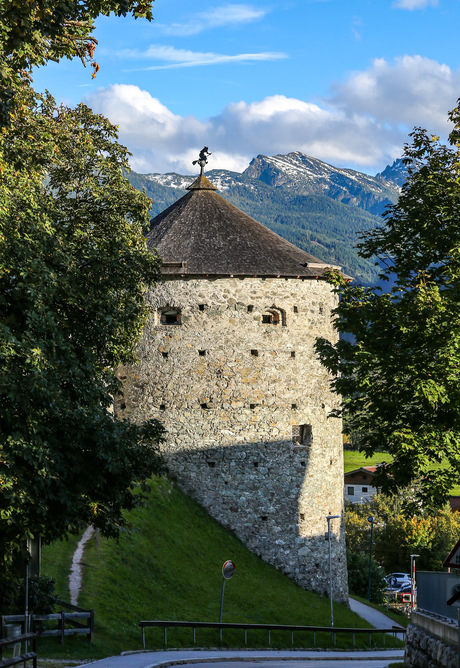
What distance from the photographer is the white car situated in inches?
2462

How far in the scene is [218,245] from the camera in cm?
3212

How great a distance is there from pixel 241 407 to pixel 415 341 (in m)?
13.8

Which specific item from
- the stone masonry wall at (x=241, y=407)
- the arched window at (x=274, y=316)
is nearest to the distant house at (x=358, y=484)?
the stone masonry wall at (x=241, y=407)

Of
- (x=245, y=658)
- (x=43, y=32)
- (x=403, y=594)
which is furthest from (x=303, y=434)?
(x=403, y=594)

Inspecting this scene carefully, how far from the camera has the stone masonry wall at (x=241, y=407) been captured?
30547 mm

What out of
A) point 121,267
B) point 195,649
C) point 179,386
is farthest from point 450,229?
point 179,386

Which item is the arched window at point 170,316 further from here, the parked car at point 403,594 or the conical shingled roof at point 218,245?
the parked car at point 403,594

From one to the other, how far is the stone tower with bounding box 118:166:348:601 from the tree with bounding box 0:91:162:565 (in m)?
13.1

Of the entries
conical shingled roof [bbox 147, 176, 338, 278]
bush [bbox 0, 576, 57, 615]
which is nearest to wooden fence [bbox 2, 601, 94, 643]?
bush [bbox 0, 576, 57, 615]

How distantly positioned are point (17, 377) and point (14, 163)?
3.99 metres

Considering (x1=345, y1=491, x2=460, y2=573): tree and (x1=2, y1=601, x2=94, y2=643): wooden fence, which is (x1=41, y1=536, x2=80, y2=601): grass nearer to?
(x1=2, y1=601, x2=94, y2=643): wooden fence

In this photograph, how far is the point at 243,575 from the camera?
28312mm

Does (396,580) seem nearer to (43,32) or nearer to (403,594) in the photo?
(403,594)

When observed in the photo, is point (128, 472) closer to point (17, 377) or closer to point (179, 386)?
point (17, 377)
